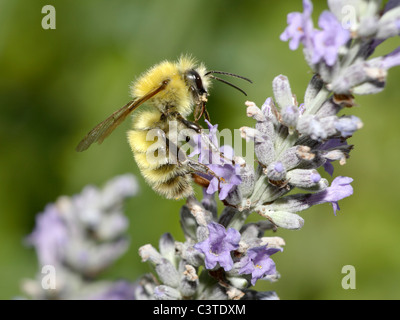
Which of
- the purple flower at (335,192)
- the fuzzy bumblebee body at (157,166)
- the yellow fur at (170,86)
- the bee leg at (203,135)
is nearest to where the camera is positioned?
the purple flower at (335,192)

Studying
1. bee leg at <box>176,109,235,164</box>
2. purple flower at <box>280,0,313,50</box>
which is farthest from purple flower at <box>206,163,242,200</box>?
purple flower at <box>280,0,313,50</box>

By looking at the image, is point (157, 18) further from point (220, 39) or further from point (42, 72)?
point (42, 72)

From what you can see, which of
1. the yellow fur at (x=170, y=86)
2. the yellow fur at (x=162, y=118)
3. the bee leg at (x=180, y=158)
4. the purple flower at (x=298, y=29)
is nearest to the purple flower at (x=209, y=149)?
the bee leg at (x=180, y=158)

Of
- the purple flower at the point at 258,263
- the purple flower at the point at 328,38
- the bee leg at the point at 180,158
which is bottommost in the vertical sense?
the purple flower at the point at 258,263

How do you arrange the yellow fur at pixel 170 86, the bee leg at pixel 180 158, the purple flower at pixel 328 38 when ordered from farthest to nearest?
the yellow fur at pixel 170 86, the bee leg at pixel 180 158, the purple flower at pixel 328 38

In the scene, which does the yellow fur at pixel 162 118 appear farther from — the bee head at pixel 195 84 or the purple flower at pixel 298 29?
the purple flower at pixel 298 29

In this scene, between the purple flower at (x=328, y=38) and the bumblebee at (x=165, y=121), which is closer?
the purple flower at (x=328, y=38)

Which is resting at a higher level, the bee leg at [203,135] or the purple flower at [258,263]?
the bee leg at [203,135]

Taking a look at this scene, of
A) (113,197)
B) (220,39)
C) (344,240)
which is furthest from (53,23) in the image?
(344,240)

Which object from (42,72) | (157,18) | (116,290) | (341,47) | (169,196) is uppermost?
(157,18)
